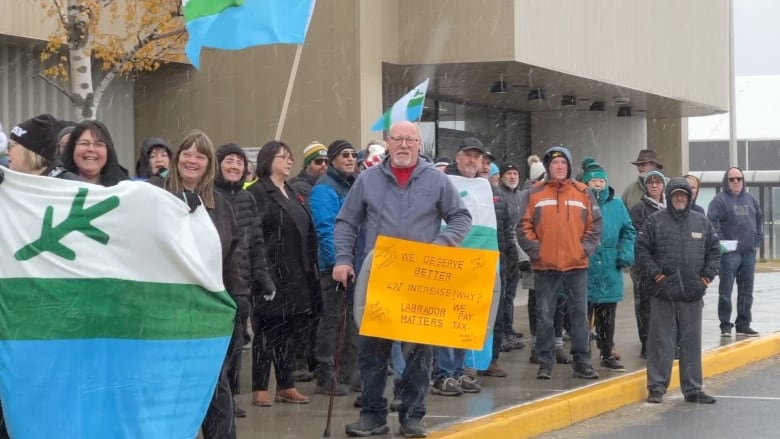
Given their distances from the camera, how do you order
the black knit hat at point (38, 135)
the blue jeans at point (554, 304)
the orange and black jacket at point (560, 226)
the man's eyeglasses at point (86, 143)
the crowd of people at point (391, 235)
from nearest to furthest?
the man's eyeglasses at point (86, 143)
the black knit hat at point (38, 135)
the crowd of people at point (391, 235)
the orange and black jacket at point (560, 226)
the blue jeans at point (554, 304)

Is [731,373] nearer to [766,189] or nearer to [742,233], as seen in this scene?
[742,233]

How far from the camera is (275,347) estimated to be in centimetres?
931

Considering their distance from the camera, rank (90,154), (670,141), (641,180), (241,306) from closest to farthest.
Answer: (90,154) < (241,306) < (641,180) < (670,141)

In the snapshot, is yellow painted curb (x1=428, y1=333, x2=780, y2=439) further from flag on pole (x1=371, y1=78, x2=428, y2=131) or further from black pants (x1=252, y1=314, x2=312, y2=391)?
flag on pole (x1=371, y1=78, x2=428, y2=131)

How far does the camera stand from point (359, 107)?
17.1m

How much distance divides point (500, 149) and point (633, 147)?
4125 mm

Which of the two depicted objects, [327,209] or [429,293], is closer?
[429,293]

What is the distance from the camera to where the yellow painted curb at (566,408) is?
8.53 meters

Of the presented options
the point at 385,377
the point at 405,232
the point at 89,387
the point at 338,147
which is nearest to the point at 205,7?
the point at 338,147

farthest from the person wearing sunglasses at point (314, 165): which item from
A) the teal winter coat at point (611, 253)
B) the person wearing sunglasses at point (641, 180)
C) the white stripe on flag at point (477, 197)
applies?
the person wearing sunglasses at point (641, 180)

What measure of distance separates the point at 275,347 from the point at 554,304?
9.33 ft

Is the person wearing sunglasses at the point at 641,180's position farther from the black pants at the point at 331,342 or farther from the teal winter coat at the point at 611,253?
the black pants at the point at 331,342

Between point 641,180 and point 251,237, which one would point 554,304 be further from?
point 251,237

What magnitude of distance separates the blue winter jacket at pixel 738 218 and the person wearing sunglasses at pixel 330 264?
6342mm
